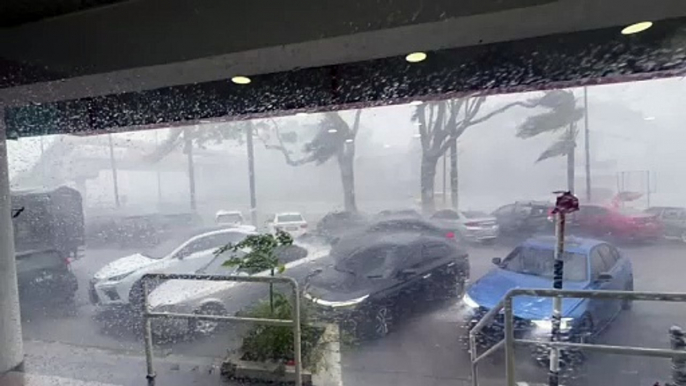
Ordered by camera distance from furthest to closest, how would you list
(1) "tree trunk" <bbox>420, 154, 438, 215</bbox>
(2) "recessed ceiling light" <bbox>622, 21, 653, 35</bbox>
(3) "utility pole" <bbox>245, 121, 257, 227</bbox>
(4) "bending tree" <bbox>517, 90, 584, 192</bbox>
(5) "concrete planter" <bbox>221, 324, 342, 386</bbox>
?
(5) "concrete planter" <bbox>221, 324, 342, 386</bbox>, (3) "utility pole" <bbox>245, 121, 257, 227</bbox>, (1) "tree trunk" <bbox>420, 154, 438, 215</bbox>, (4) "bending tree" <bbox>517, 90, 584, 192</bbox>, (2) "recessed ceiling light" <bbox>622, 21, 653, 35</bbox>

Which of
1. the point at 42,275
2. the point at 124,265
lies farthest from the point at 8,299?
the point at 124,265

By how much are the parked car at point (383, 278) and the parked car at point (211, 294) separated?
0.28ft

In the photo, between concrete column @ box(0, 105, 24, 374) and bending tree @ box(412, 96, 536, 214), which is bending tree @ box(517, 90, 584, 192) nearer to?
bending tree @ box(412, 96, 536, 214)

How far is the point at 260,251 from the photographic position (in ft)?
3.73

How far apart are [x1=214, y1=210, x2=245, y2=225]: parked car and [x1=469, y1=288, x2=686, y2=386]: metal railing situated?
672 mm

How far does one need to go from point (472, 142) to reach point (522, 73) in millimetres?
179

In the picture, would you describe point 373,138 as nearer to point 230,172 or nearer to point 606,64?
point 230,172

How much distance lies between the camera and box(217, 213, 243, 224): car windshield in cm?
110

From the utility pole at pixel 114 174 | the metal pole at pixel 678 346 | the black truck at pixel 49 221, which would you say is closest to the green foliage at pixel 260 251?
the utility pole at pixel 114 174

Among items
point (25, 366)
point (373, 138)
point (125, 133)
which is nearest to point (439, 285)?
point (373, 138)

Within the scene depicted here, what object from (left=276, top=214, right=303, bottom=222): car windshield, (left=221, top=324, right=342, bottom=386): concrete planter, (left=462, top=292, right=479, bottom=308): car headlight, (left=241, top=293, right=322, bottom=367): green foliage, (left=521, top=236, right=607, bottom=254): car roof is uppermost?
(left=276, top=214, right=303, bottom=222): car windshield

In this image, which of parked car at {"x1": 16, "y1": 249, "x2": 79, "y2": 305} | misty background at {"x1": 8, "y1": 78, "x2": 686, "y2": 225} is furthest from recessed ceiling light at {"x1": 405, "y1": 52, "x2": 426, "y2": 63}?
parked car at {"x1": 16, "y1": 249, "x2": 79, "y2": 305}

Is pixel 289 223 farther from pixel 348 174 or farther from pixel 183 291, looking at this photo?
pixel 183 291

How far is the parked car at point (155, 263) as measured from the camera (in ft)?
3.73
